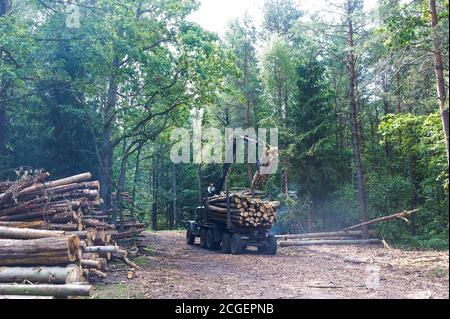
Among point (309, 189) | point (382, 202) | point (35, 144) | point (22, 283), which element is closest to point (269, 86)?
point (309, 189)

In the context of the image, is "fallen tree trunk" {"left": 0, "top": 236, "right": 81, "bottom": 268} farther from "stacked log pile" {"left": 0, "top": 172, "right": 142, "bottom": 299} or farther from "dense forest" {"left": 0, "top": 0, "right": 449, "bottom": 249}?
"dense forest" {"left": 0, "top": 0, "right": 449, "bottom": 249}

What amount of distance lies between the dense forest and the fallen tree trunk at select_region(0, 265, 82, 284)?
5645 millimetres

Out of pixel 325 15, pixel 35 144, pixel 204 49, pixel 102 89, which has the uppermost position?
pixel 325 15

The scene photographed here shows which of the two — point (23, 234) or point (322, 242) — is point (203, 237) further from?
point (23, 234)

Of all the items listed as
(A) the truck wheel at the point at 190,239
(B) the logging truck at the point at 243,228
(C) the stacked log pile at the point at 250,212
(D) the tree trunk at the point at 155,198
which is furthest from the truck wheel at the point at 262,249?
(D) the tree trunk at the point at 155,198

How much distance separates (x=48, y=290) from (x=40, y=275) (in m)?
0.90

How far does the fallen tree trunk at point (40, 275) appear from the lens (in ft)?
27.0

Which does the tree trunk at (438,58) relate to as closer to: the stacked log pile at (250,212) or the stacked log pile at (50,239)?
the stacked log pile at (250,212)

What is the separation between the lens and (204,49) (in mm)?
15594

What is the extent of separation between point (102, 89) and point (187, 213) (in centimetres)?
2589

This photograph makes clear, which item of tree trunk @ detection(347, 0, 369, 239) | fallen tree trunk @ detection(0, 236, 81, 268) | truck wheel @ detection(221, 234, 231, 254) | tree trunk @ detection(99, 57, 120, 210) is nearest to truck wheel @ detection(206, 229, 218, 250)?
truck wheel @ detection(221, 234, 231, 254)
